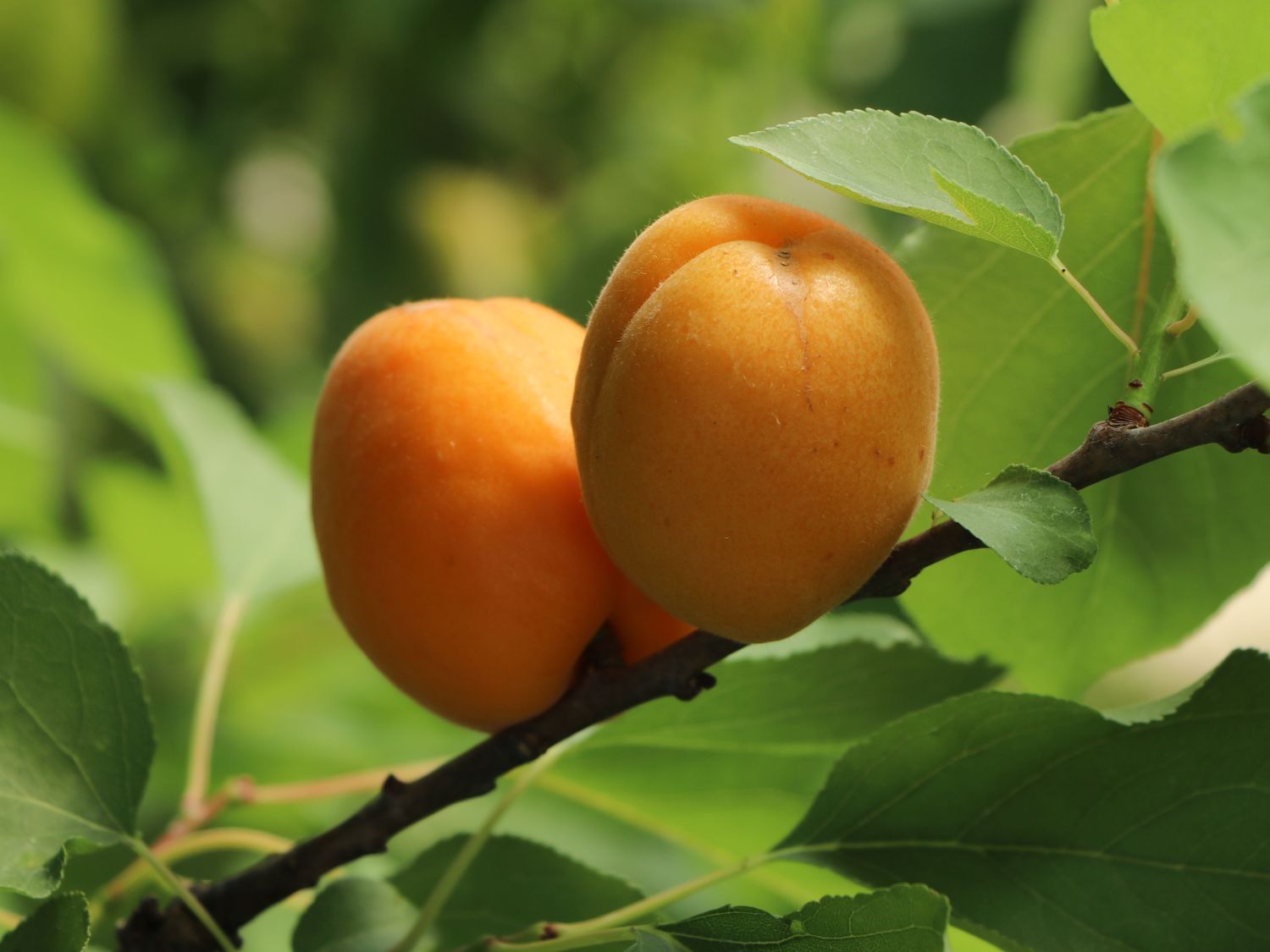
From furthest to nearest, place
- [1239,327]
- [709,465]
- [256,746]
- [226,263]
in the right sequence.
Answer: [226,263] < [256,746] < [709,465] < [1239,327]

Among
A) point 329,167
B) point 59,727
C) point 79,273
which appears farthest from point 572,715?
point 329,167

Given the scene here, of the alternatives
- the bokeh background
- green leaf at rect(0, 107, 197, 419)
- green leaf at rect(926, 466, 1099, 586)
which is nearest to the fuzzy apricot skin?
green leaf at rect(926, 466, 1099, 586)

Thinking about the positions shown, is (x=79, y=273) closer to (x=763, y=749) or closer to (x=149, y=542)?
(x=149, y=542)

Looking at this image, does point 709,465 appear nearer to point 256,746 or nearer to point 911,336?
point 911,336

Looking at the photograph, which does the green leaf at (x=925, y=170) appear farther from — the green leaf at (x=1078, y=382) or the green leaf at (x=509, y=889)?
the green leaf at (x=509, y=889)

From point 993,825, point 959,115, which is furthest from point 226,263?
point 993,825

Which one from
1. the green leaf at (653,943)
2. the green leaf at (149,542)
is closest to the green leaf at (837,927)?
the green leaf at (653,943)
